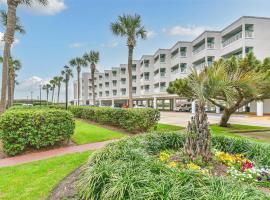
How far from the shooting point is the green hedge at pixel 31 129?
333 inches

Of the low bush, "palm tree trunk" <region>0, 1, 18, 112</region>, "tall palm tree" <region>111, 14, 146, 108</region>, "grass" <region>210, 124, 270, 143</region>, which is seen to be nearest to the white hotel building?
"grass" <region>210, 124, 270, 143</region>

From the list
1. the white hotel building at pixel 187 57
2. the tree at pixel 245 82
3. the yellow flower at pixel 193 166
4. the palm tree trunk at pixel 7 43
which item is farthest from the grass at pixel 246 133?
the palm tree trunk at pixel 7 43

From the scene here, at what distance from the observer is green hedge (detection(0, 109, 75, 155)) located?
8461 millimetres

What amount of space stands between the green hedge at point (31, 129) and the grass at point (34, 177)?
198 cm

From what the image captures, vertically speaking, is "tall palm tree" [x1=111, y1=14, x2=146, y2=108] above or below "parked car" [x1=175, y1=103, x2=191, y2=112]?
above

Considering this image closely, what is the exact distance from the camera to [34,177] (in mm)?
5699

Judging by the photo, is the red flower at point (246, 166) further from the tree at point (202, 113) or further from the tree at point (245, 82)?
the tree at point (245, 82)

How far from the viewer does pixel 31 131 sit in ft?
28.8

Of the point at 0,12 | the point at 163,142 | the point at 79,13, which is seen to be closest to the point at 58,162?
the point at 163,142

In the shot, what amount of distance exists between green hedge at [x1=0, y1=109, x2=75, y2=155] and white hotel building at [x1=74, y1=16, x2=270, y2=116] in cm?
762

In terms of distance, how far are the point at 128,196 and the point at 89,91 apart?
259 ft

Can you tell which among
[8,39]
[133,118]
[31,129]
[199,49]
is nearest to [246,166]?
[31,129]

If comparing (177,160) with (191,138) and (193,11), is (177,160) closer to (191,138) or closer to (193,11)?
(191,138)

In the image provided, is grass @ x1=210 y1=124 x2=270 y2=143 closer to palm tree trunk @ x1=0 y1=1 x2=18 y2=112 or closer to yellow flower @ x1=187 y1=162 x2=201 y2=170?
yellow flower @ x1=187 y1=162 x2=201 y2=170
